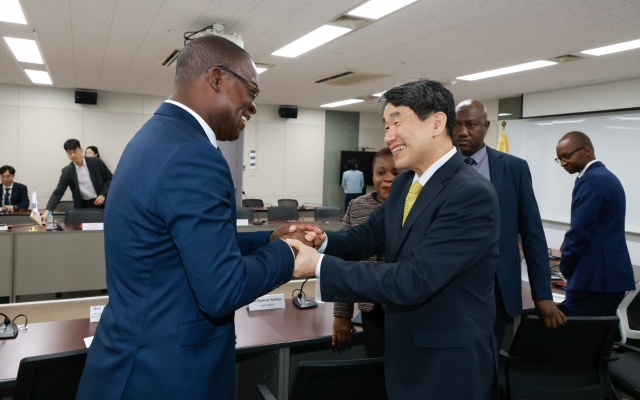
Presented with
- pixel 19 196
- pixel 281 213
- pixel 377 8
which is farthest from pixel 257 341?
pixel 19 196

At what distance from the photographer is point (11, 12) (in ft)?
15.6

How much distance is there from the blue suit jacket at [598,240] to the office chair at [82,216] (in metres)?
5.29

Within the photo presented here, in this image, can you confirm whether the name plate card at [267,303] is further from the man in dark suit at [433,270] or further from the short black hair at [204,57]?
the short black hair at [204,57]

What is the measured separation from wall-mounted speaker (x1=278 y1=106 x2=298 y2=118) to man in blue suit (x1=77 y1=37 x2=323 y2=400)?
10635 millimetres

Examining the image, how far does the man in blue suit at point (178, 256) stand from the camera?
1.09m

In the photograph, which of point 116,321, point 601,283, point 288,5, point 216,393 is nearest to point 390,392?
point 216,393

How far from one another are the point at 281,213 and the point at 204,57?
20.4ft

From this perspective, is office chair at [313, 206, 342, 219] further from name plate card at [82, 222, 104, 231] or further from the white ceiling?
name plate card at [82, 222, 104, 231]

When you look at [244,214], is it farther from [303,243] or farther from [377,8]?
[303,243]

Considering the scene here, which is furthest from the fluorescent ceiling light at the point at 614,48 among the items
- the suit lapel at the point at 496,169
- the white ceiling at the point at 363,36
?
the suit lapel at the point at 496,169

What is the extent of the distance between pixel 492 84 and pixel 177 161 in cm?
811

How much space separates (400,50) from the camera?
5.90m

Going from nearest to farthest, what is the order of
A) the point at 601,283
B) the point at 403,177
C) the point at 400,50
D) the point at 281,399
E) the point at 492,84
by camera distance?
the point at 403,177 < the point at 281,399 < the point at 601,283 < the point at 400,50 < the point at 492,84

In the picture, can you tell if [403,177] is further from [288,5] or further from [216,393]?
[288,5]
